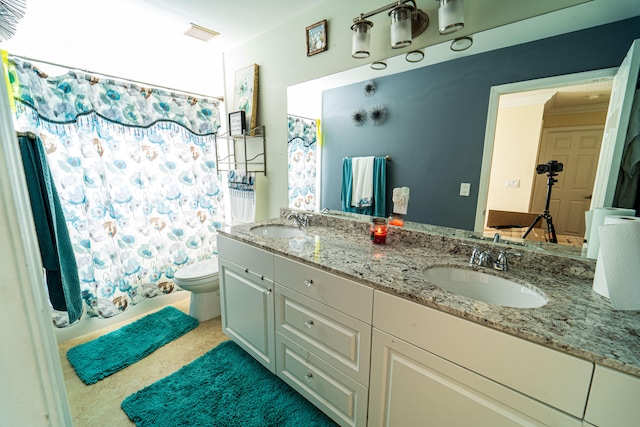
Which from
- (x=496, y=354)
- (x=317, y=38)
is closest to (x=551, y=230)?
(x=496, y=354)

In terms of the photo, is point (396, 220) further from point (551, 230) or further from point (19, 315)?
point (19, 315)

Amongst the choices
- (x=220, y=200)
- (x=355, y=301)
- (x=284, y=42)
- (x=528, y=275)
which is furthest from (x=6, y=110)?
(x=220, y=200)

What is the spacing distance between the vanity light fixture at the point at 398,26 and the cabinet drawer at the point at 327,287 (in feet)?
3.68

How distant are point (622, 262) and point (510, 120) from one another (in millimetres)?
674

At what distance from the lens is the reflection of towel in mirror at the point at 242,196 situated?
90.7 inches

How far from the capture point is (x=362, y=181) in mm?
1762

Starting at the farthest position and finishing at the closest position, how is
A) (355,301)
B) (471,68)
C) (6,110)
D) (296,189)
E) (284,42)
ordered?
(296,189) → (284,42) → (471,68) → (355,301) → (6,110)

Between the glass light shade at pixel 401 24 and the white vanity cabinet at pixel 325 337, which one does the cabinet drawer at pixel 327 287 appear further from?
the glass light shade at pixel 401 24

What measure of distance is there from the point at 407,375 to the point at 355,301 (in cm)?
31

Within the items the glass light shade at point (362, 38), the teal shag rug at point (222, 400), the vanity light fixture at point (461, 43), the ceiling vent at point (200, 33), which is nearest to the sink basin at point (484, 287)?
the teal shag rug at point (222, 400)

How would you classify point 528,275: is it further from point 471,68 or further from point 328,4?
point 328,4

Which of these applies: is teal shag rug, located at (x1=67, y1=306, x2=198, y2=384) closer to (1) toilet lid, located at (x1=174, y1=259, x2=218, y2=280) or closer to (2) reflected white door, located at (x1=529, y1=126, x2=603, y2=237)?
(1) toilet lid, located at (x1=174, y1=259, x2=218, y2=280)

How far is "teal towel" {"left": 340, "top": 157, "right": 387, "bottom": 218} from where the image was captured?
166cm

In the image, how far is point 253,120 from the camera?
2236 millimetres
